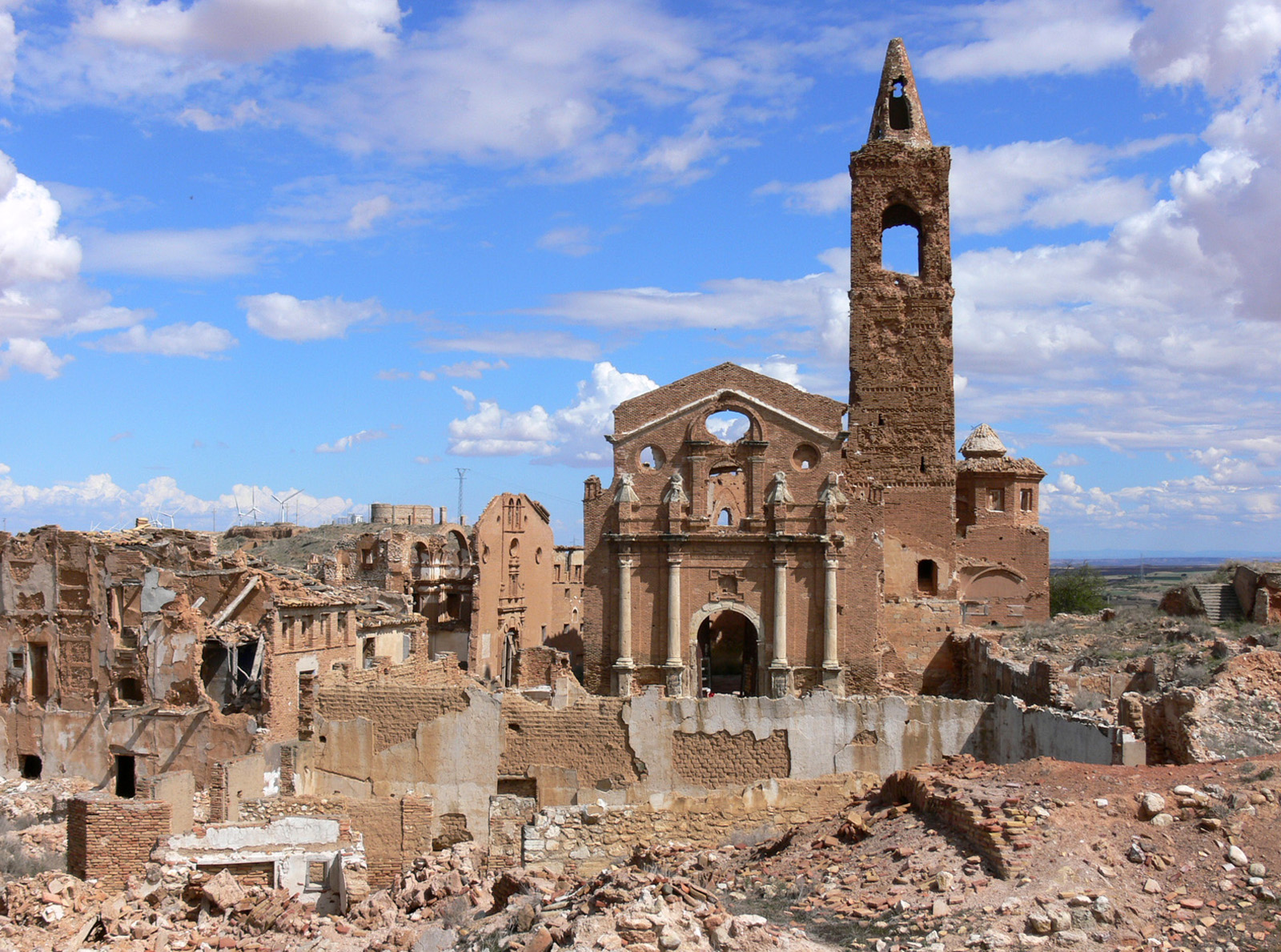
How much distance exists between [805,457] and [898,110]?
11.8m

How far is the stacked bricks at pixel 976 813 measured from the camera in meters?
10.8

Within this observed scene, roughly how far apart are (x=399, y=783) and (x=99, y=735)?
29.0 ft

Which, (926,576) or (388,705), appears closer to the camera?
(388,705)

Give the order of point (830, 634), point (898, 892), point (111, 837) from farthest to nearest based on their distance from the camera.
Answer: point (830, 634), point (111, 837), point (898, 892)

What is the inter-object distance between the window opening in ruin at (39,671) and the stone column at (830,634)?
54.4 feet

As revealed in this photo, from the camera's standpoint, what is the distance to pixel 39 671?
25484 mm

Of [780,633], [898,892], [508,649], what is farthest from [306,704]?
[508,649]

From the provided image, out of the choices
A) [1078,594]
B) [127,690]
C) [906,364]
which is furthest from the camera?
[1078,594]

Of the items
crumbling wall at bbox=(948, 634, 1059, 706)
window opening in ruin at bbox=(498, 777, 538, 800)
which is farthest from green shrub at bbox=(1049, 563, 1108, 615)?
window opening in ruin at bbox=(498, 777, 538, 800)

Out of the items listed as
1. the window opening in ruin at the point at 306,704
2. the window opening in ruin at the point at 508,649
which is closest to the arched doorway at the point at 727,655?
the window opening in ruin at the point at 508,649

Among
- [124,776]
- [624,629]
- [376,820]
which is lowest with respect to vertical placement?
[124,776]

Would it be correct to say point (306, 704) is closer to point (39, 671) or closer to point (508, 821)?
point (508, 821)

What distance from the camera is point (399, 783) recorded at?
59.6 feet

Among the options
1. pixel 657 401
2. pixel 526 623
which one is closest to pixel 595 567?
pixel 657 401
